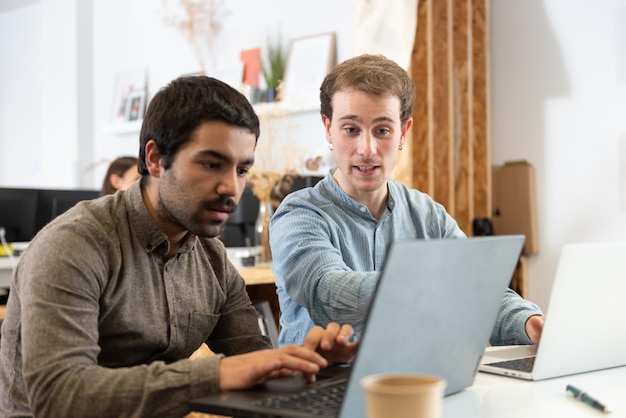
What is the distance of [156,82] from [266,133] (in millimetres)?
1612

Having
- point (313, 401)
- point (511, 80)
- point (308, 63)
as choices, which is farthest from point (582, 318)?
point (308, 63)

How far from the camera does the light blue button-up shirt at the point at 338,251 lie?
1.52m

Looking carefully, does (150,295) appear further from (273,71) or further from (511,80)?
(273,71)

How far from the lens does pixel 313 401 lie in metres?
1.09

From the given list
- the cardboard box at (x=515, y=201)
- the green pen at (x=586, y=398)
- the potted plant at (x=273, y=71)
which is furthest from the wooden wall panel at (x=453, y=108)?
the green pen at (x=586, y=398)

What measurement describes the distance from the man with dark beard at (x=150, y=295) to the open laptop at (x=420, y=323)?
0.31 feet

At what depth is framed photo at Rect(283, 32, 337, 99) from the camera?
4727 mm

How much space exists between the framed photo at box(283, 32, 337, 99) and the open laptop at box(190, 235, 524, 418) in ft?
11.8

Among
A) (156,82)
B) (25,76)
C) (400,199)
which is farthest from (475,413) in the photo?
(25,76)

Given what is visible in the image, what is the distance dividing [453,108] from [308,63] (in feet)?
3.25

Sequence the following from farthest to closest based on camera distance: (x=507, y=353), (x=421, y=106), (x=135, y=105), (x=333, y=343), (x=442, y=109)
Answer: (x=135, y=105), (x=442, y=109), (x=421, y=106), (x=507, y=353), (x=333, y=343)

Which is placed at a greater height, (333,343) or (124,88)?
(124,88)

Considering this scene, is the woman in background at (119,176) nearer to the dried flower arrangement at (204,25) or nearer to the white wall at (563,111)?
the dried flower arrangement at (204,25)

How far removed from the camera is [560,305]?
4.24ft
